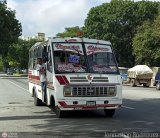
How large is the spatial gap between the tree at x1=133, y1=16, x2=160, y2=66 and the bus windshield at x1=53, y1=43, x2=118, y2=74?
147 feet

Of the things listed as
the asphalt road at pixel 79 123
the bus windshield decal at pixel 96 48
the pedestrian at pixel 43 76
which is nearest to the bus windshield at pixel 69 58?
the bus windshield decal at pixel 96 48

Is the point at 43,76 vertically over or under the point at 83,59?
under

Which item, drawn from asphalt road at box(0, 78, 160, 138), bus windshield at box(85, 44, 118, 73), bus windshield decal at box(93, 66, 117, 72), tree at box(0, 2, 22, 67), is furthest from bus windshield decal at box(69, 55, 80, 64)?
tree at box(0, 2, 22, 67)

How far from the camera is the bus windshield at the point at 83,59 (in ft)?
50.7

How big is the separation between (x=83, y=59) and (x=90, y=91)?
1271 millimetres

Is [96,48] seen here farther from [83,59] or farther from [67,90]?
[67,90]

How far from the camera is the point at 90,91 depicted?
1511 centimetres

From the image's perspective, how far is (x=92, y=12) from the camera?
288 feet

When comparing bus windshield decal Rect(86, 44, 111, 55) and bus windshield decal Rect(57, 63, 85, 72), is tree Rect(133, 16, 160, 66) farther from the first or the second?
bus windshield decal Rect(57, 63, 85, 72)

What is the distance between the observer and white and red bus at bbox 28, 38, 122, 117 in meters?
15.0

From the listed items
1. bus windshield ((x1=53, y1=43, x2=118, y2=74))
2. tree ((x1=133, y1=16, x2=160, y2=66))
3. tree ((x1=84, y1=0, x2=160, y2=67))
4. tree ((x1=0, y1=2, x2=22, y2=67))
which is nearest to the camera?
bus windshield ((x1=53, y1=43, x2=118, y2=74))

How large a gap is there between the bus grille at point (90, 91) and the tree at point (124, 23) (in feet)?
213

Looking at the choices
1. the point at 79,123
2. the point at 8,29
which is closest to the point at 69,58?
the point at 79,123

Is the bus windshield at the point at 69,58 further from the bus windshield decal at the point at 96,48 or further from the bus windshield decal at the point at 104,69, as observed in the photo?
the bus windshield decal at the point at 104,69
